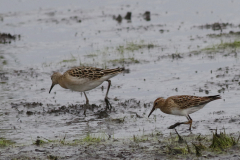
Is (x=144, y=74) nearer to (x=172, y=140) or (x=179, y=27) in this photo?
(x=172, y=140)

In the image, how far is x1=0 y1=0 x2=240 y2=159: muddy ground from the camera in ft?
30.2

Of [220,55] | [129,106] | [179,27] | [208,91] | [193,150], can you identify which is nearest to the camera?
[193,150]

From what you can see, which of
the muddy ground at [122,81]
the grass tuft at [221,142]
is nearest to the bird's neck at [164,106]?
the muddy ground at [122,81]

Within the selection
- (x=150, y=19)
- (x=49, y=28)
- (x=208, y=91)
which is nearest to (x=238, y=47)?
(x=208, y=91)

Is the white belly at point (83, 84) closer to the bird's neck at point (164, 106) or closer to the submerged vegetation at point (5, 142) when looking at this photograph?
the bird's neck at point (164, 106)

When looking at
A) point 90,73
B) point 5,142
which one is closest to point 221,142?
point 5,142

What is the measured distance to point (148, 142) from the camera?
367 inches

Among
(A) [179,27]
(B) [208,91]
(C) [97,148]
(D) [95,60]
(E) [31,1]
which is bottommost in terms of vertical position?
(C) [97,148]

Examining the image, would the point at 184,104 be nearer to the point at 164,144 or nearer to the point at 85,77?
the point at 164,144

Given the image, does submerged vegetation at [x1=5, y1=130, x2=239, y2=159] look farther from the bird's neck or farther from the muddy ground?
the bird's neck

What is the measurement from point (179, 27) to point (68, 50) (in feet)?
25.0

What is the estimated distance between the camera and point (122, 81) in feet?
53.6

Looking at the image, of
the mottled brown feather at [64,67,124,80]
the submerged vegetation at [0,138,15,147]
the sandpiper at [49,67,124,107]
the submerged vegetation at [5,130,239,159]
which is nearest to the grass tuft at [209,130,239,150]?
the submerged vegetation at [5,130,239,159]

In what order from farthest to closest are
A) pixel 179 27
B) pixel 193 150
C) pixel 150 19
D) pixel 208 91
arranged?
pixel 150 19, pixel 179 27, pixel 208 91, pixel 193 150
